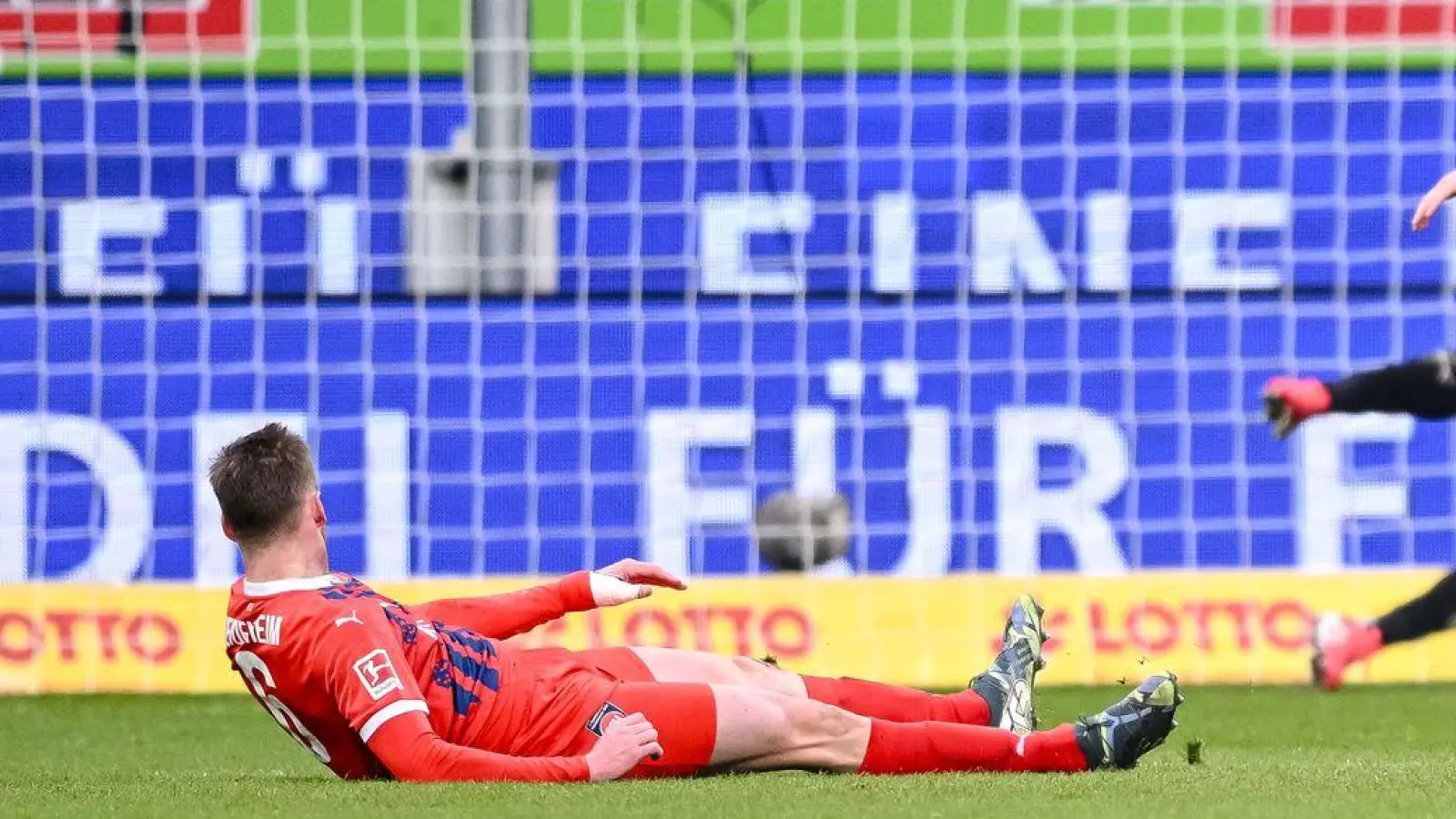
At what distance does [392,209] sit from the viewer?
9773 mm

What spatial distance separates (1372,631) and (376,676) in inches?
84.1

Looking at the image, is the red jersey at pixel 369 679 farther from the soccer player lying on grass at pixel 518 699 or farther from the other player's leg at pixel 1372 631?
the other player's leg at pixel 1372 631

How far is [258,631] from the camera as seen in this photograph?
14.6 ft

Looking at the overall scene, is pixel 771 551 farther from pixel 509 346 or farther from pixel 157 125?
pixel 157 125

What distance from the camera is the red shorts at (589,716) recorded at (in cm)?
455

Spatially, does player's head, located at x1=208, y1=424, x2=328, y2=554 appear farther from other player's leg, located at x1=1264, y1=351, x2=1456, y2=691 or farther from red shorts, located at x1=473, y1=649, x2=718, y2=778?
other player's leg, located at x1=1264, y1=351, x2=1456, y2=691

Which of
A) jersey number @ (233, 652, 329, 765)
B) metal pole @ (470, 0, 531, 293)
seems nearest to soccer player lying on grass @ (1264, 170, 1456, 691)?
jersey number @ (233, 652, 329, 765)

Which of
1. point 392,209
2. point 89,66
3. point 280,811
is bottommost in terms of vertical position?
point 280,811

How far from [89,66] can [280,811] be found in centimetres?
696

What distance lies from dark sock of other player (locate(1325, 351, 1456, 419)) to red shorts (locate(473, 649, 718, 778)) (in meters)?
1.55

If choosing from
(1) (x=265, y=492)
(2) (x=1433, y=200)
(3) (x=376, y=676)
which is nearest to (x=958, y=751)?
(3) (x=376, y=676)

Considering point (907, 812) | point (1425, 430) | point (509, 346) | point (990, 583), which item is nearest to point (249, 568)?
point (907, 812)

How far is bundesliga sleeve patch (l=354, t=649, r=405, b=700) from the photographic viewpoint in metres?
4.34

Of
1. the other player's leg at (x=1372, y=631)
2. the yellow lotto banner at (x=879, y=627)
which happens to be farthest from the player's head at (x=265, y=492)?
the yellow lotto banner at (x=879, y=627)
